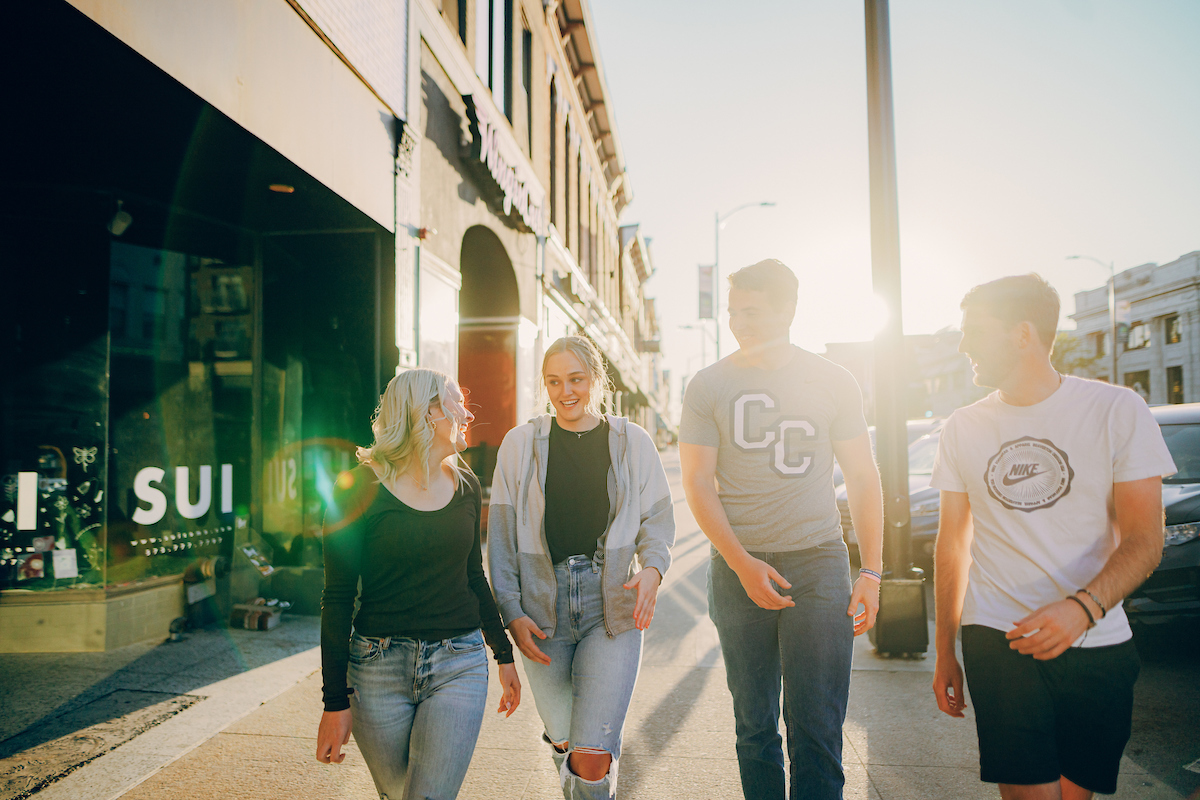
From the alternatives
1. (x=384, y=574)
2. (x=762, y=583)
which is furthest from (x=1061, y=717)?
(x=384, y=574)

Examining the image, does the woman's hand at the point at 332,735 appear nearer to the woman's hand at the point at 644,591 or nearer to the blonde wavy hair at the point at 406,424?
the blonde wavy hair at the point at 406,424

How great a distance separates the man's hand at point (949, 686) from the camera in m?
2.19

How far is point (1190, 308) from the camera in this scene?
43656 millimetres

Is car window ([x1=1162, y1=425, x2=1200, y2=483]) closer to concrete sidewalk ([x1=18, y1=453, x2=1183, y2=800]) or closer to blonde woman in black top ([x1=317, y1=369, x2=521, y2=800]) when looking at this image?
concrete sidewalk ([x1=18, y1=453, x2=1183, y2=800])

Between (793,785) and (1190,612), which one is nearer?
(793,785)

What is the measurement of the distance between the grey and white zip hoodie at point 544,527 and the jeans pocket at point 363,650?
49 cm

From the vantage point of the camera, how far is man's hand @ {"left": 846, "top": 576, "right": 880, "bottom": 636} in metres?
2.45

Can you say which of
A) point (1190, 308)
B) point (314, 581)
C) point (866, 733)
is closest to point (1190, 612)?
point (866, 733)

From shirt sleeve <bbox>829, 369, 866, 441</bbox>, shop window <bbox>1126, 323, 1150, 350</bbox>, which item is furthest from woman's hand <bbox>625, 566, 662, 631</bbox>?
shop window <bbox>1126, 323, 1150, 350</bbox>

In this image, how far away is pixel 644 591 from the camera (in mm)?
2506

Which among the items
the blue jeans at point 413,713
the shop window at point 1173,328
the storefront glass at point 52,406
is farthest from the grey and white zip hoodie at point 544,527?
the shop window at point 1173,328

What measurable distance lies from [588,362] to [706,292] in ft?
104

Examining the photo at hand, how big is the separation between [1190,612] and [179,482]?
26.1 feet

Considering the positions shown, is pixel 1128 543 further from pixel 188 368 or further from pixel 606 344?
pixel 606 344
